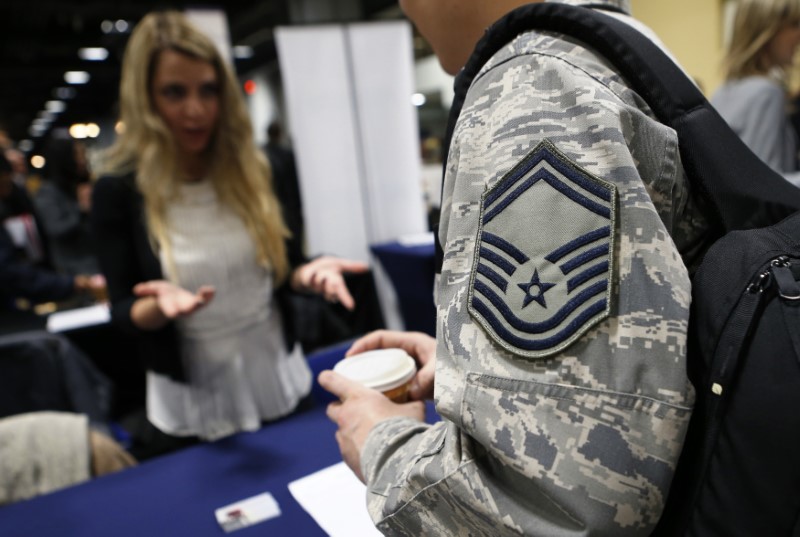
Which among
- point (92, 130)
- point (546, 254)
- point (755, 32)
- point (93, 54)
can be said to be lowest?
point (546, 254)

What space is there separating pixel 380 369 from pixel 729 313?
→ 543 mm

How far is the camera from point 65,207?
12.4 ft

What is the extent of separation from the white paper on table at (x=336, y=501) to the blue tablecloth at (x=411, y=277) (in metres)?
2.66

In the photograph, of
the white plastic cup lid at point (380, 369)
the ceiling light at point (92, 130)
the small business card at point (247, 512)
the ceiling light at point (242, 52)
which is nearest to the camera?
the white plastic cup lid at point (380, 369)

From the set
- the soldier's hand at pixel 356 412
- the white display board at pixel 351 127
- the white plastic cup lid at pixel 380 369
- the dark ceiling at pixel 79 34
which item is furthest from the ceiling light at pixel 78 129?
the soldier's hand at pixel 356 412

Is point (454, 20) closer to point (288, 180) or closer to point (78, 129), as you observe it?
Result: point (288, 180)

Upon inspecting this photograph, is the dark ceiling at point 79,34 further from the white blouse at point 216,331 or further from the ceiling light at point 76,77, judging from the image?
the white blouse at point 216,331

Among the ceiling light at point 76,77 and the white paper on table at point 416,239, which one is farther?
the ceiling light at point 76,77

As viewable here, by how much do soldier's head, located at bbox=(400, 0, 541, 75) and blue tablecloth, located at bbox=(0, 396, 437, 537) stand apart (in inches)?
32.0

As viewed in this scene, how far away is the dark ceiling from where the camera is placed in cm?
852

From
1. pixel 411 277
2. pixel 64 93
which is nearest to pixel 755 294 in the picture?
pixel 411 277

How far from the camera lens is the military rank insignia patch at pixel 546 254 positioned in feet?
1.52

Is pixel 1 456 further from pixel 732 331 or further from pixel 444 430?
pixel 732 331

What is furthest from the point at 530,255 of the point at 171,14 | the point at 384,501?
the point at 171,14
